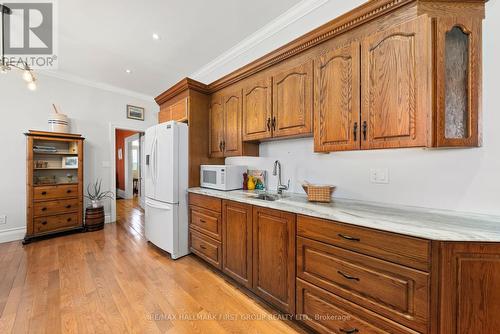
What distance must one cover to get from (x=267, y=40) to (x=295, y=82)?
105 centimetres

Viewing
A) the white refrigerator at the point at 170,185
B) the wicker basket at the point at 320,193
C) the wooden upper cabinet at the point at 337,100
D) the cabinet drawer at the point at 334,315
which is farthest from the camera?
the white refrigerator at the point at 170,185

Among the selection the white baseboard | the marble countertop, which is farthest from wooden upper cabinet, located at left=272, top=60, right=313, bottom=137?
the white baseboard

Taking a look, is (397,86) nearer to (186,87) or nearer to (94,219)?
(186,87)

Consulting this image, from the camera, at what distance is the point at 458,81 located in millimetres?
1309

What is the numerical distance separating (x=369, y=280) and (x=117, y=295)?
2.08m

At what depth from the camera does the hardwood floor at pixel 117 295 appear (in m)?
1.55

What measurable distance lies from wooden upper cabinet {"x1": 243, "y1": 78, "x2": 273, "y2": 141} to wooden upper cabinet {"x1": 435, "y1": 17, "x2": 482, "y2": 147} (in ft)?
4.21

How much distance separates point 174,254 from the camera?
2562mm

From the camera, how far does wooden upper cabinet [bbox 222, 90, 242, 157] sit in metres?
2.47

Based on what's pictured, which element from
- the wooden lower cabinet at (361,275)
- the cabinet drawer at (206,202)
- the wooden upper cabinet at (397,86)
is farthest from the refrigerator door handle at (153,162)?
the wooden upper cabinet at (397,86)

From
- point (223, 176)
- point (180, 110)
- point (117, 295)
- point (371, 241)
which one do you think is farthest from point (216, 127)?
point (371, 241)

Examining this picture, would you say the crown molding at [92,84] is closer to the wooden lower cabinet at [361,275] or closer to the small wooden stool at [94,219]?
the small wooden stool at [94,219]

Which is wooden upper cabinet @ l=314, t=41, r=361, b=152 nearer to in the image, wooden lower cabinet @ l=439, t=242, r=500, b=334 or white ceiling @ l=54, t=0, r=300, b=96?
wooden lower cabinet @ l=439, t=242, r=500, b=334

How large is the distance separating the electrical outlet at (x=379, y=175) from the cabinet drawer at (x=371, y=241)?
68 cm
